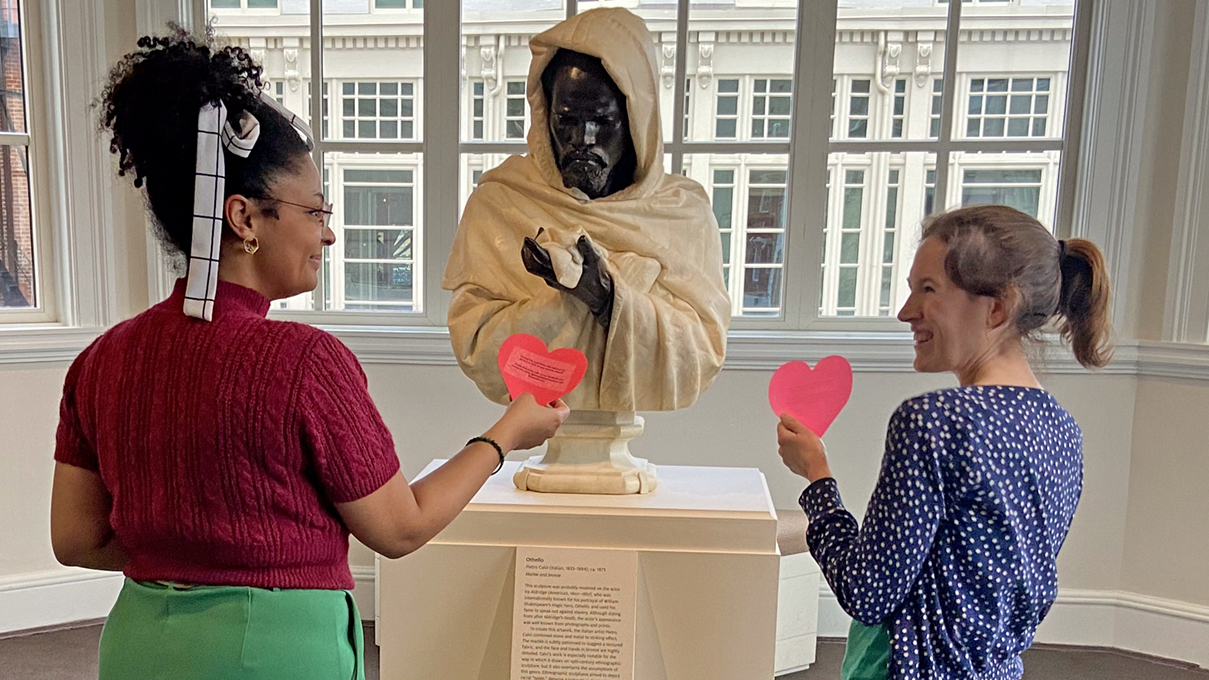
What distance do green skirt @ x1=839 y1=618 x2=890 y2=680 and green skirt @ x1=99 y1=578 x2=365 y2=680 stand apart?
76 cm

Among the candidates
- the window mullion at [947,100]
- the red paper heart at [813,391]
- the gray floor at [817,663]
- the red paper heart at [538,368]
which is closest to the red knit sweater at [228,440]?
the red paper heart at [538,368]

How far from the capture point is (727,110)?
3.11 m

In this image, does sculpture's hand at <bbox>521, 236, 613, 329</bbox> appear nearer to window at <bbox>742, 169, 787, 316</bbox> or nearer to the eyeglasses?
the eyeglasses

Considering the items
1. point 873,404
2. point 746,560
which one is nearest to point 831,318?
point 873,404

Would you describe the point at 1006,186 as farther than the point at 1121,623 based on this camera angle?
Yes

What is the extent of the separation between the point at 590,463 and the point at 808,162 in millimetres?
1645

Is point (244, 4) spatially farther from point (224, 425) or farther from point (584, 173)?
point (224, 425)

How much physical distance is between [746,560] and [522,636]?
463 mm

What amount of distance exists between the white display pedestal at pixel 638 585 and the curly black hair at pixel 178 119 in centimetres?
89

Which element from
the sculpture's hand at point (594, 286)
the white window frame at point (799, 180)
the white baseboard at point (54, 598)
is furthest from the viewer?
the white baseboard at point (54, 598)

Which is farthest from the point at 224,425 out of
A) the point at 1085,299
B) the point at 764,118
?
the point at 764,118

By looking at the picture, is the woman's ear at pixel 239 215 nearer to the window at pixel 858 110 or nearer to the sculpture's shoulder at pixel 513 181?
the sculpture's shoulder at pixel 513 181

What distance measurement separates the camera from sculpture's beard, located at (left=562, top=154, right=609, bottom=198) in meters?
1.74

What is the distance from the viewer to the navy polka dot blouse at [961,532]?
112 cm
